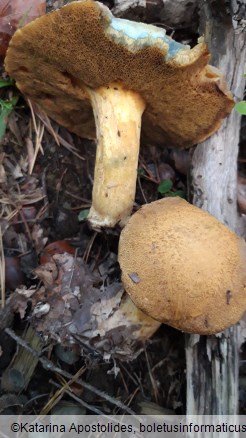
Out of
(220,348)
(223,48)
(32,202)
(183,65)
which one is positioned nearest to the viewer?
(183,65)

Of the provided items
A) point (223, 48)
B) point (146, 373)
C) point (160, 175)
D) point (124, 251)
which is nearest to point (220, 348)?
point (146, 373)

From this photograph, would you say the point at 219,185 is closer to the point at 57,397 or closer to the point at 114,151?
the point at 114,151

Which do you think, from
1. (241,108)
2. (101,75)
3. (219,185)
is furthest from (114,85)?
(219,185)

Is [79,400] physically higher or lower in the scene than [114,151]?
lower

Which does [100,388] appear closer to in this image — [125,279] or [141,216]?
[125,279]

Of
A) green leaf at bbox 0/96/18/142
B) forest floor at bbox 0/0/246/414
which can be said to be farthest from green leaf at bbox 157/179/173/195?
green leaf at bbox 0/96/18/142

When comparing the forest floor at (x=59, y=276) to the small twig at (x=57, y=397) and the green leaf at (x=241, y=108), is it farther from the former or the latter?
the green leaf at (x=241, y=108)

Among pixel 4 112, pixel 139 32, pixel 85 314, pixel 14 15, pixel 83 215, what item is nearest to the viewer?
pixel 139 32
